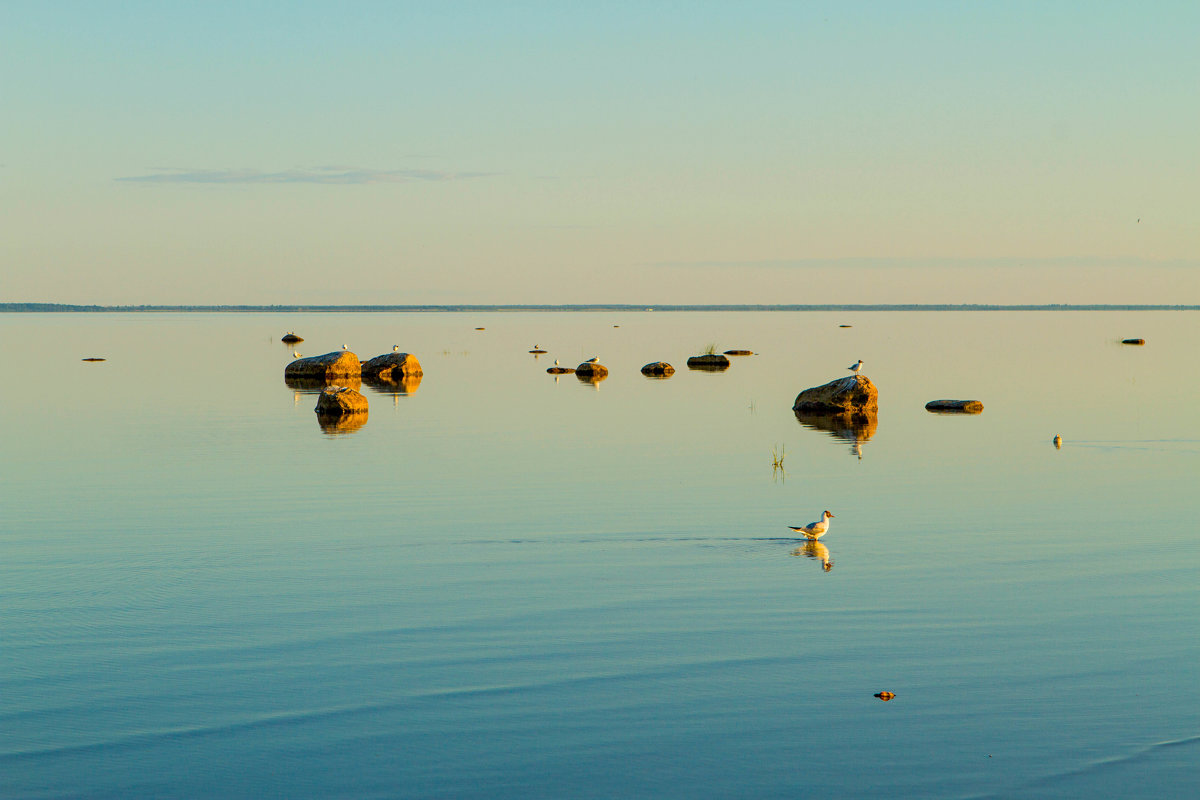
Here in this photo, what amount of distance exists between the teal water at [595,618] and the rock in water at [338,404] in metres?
6.92

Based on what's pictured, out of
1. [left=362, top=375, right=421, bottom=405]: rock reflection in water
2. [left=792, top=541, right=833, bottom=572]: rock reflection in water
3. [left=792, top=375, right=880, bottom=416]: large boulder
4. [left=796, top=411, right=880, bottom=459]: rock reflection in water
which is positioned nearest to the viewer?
[left=792, top=541, right=833, bottom=572]: rock reflection in water

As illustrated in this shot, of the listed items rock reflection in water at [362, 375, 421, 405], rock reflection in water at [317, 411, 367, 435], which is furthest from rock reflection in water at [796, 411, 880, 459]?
rock reflection in water at [362, 375, 421, 405]

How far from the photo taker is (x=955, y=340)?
110m

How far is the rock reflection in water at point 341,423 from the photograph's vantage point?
35750mm

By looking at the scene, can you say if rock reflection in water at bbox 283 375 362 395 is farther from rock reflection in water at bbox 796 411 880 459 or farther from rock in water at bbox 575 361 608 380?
rock reflection in water at bbox 796 411 880 459

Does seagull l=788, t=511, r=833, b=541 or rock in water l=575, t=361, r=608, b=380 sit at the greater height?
rock in water l=575, t=361, r=608, b=380

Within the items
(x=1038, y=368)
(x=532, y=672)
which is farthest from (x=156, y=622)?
(x=1038, y=368)

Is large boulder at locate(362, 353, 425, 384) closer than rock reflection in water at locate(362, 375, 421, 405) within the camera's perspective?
No

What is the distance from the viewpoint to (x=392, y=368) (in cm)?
6103

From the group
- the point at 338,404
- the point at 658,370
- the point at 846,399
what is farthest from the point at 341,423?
the point at 658,370

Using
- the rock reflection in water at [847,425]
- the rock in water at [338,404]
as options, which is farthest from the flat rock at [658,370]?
the rock in water at [338,404]

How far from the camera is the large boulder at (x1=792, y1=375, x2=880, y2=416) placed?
4091cm

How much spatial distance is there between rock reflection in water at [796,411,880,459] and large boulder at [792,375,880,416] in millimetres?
267

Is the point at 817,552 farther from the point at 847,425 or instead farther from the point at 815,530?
the point at 847,425
